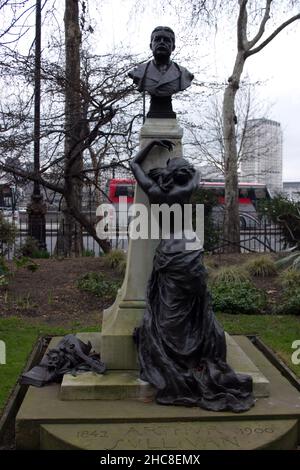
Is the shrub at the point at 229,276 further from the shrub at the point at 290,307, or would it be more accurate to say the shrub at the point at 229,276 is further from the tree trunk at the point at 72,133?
the tree trunk at the point at 72,133

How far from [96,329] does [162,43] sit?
162 inches

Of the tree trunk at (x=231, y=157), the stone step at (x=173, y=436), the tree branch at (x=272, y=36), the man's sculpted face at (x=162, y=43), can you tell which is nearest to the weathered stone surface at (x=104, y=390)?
the stone step at (x=173, y=436)

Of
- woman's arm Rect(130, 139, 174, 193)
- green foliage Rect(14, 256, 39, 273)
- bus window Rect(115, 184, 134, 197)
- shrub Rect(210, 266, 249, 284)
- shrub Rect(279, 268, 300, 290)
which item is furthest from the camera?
bus window Rect(115, 184, 134, 197)

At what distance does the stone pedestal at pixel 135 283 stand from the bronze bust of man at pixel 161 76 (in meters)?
0.19

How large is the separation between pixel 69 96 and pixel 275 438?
10.4m

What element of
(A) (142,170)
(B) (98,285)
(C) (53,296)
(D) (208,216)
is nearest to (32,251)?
(C) (53,296)

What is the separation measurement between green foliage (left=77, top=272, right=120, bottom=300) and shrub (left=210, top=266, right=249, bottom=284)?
179cm

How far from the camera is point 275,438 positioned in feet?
14.2

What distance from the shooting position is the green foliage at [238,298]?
30.3ft

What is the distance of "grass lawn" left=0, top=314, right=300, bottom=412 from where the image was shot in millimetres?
6539

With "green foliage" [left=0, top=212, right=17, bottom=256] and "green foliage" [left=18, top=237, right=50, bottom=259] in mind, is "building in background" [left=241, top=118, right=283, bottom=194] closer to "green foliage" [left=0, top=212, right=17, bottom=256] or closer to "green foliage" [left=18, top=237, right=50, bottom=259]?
"green foliage" [left=18, top=237, right=50, bottom=259]

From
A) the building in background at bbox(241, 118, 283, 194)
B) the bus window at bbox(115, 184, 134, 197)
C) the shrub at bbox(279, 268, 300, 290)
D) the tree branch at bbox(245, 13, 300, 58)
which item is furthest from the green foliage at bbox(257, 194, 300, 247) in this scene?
the bus window at bbox(115, 184, 134, 197)

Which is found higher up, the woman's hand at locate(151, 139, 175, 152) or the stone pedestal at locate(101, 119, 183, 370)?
the woman's hand at locate(151, 139, 175, 152)

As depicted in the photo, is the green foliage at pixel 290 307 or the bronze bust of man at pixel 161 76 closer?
the bronze bust of man at pixel 161 76
